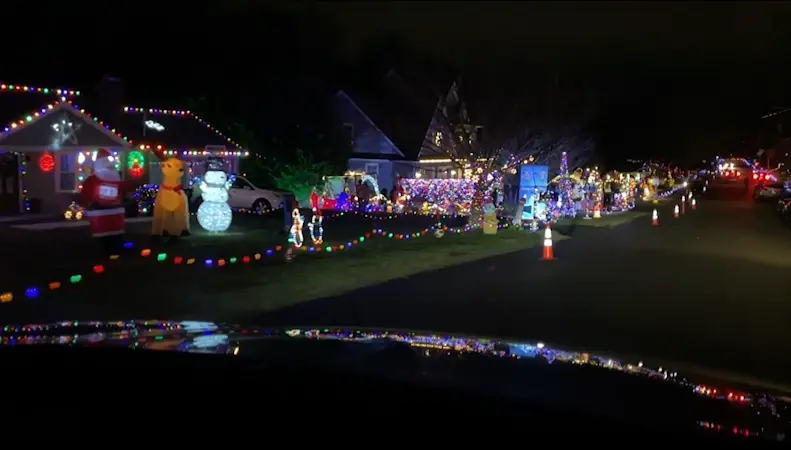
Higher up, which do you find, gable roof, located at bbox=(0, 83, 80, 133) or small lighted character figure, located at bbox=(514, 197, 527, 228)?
gable roof, located at bbox=(0, 83, 80, 133)

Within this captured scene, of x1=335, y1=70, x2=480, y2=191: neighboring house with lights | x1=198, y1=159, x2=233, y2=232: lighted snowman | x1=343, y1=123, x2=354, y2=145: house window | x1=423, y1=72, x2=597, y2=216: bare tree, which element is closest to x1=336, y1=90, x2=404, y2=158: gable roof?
x1=335, y1=70, x2=480, y2=191: neighboring house with lights

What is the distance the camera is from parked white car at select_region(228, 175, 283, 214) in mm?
34938

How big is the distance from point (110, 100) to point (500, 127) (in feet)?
52.5

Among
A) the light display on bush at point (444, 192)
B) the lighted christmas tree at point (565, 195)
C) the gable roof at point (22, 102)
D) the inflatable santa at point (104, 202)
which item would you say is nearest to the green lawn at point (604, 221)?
the lighted christmas tree at point (565, 195)

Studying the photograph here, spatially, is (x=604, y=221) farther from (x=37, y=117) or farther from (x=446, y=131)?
(x=37, y=117)

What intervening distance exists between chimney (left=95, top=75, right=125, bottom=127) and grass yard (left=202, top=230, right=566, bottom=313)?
45.9ft

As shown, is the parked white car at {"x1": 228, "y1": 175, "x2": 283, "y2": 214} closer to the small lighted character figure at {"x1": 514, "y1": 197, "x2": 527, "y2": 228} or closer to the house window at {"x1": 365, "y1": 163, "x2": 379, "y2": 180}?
the small lighted character figure at {"x1": 514, "y1": 197, "x2": 527, "y2": 228}

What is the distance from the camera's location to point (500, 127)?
1393 inches

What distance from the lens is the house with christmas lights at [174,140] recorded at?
31344 mm

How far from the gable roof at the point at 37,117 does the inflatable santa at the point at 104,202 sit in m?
10.0

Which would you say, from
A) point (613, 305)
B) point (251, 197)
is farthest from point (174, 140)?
point (613, 305)

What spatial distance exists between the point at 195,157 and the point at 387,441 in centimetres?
3227

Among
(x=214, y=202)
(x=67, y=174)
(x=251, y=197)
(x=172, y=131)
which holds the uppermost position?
(x=172, y=131)

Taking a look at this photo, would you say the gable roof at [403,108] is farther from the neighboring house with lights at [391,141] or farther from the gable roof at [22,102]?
the gable roof at [22,102]
